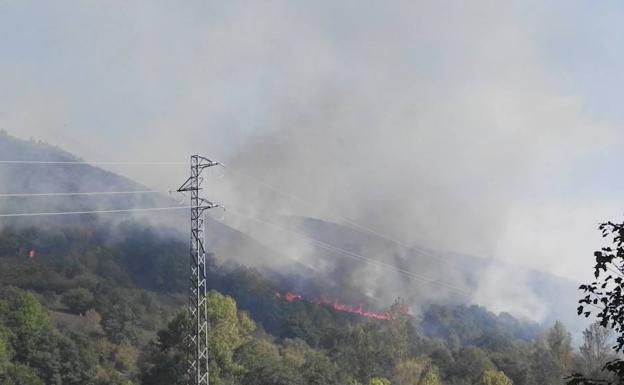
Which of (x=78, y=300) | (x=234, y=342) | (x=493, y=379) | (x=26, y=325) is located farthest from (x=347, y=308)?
(x=234, y=342)

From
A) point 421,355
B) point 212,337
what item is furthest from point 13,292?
point 421,355

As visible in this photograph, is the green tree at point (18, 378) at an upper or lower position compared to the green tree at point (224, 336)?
lower

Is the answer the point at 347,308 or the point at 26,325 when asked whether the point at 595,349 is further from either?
the point at 26,325

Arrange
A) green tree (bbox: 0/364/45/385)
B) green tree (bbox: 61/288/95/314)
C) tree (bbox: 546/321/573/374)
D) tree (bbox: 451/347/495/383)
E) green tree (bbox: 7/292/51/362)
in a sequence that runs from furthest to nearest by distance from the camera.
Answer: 1. green tree (bbox: 61/288/95/314)
2. tree (bbox: 546/321/573/374)
3. tree (bbox: 451/347/495/383)
4. green tree (bbox: 7/292/51/362)
5. green tree (bbox: 0/364/45/385)

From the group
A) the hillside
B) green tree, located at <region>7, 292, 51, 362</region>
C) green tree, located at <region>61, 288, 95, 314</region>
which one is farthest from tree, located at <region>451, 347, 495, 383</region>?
green tree, located at <region>61, 288, 95, 314</region>

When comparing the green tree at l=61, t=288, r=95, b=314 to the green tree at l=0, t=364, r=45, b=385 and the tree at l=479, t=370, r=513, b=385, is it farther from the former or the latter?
the tree at l=479, t=370, r=513, b=385

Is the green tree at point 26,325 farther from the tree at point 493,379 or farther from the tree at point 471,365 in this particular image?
the tree at point 471,365

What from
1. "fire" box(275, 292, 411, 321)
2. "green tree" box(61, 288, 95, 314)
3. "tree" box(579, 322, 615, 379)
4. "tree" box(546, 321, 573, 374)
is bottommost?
"green tree" box(61, 288, 95, 314)

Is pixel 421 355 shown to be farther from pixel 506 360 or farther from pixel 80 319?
pixel 80 319

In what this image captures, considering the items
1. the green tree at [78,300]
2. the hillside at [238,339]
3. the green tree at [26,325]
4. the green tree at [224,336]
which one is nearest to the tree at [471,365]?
the hillside at [238,339]

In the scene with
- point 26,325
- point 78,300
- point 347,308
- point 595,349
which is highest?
point 595,349

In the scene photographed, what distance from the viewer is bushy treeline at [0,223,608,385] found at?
95.7m

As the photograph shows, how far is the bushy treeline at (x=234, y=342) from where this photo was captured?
9569cm

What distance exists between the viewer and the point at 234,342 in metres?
100
